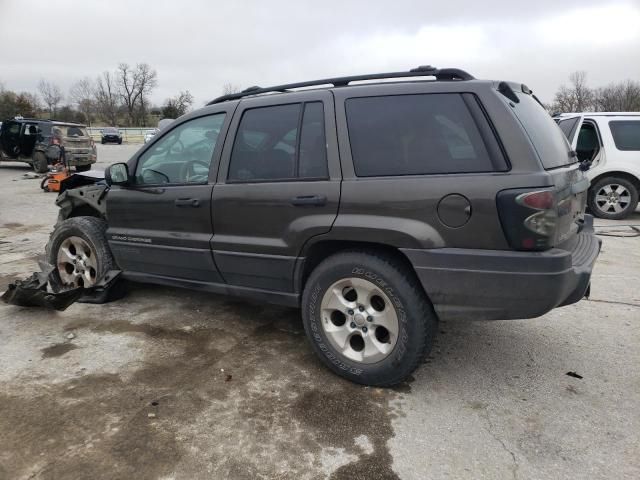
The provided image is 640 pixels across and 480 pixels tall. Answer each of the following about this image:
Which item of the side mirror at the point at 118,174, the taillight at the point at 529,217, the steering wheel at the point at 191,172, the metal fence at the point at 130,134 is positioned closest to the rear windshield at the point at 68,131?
the side mirror at the point at 118,174

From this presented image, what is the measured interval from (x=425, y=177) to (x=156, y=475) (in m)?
2.02

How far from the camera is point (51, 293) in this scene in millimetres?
3967

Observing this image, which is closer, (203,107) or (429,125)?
(429,125)

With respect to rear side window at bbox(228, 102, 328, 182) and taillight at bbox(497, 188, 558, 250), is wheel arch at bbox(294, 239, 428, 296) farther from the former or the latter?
taillight at bbox(497, 188, 558, 250)

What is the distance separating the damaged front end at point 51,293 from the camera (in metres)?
3.92

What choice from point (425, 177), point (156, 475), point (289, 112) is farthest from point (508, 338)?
point (156, 475)

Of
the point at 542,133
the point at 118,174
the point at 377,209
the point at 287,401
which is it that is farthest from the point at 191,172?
the point at 542,133

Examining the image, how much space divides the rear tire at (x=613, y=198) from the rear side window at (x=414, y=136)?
7148 millimetres

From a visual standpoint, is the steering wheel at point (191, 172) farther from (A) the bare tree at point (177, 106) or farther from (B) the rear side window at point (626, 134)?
(A) the bare tree at point (177, 106)

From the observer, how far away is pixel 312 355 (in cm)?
331

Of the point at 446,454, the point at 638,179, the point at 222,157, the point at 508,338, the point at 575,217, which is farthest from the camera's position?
the point at 638,179

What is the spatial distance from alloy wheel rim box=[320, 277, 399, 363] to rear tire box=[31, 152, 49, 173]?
1583 centimetres

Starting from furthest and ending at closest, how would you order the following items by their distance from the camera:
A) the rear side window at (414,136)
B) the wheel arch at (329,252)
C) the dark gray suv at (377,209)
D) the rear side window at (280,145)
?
the rear side window at (280,145) < the wheel arch at (329,252) < the rear side window at (414,136) < the dark gray suv at (377,209)

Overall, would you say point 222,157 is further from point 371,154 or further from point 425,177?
point 425,177
